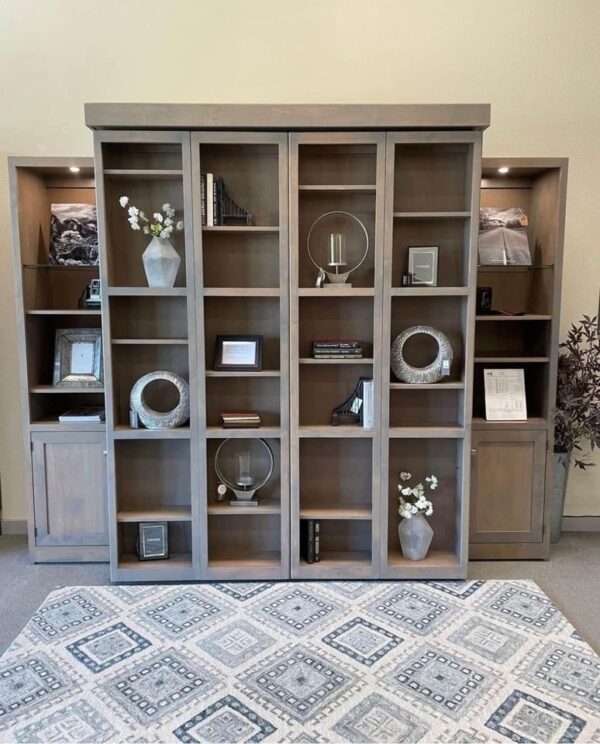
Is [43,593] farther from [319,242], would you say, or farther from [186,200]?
[319,242]

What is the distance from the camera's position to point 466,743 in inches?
80.4

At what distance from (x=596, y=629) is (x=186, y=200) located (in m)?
2.95

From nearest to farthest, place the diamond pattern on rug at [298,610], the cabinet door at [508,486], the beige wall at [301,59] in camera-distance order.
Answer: the diamond pattern on rug at [298,610] < the cabinet door at [508,486] < the beige wall at [301,59]

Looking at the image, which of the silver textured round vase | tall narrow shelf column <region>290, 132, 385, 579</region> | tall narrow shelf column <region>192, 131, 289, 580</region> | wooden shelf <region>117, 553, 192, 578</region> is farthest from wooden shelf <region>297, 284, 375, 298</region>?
wooden shelf <region>117, 553, 192, 578</region>

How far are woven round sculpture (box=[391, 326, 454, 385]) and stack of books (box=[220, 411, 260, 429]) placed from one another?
828 mm

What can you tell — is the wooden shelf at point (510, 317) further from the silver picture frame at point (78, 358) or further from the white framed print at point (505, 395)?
the silver picture frame at point (78, 358)

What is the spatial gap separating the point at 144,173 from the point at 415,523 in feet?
7.92

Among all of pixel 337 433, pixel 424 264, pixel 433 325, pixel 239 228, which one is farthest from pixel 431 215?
pixel 337 433

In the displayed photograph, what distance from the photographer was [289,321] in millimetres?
3094

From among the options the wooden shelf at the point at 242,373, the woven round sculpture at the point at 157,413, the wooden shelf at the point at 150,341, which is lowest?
the woven round sculpture at the point at 157,413

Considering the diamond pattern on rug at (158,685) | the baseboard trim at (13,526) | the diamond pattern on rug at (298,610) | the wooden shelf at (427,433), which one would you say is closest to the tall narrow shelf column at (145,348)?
the diamond pattern on rug at (298,610)

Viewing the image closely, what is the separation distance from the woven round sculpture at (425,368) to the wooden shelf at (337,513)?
2.58ft

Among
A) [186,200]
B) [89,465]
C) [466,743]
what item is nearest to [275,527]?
[89,465]

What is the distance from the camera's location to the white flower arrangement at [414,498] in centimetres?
326
